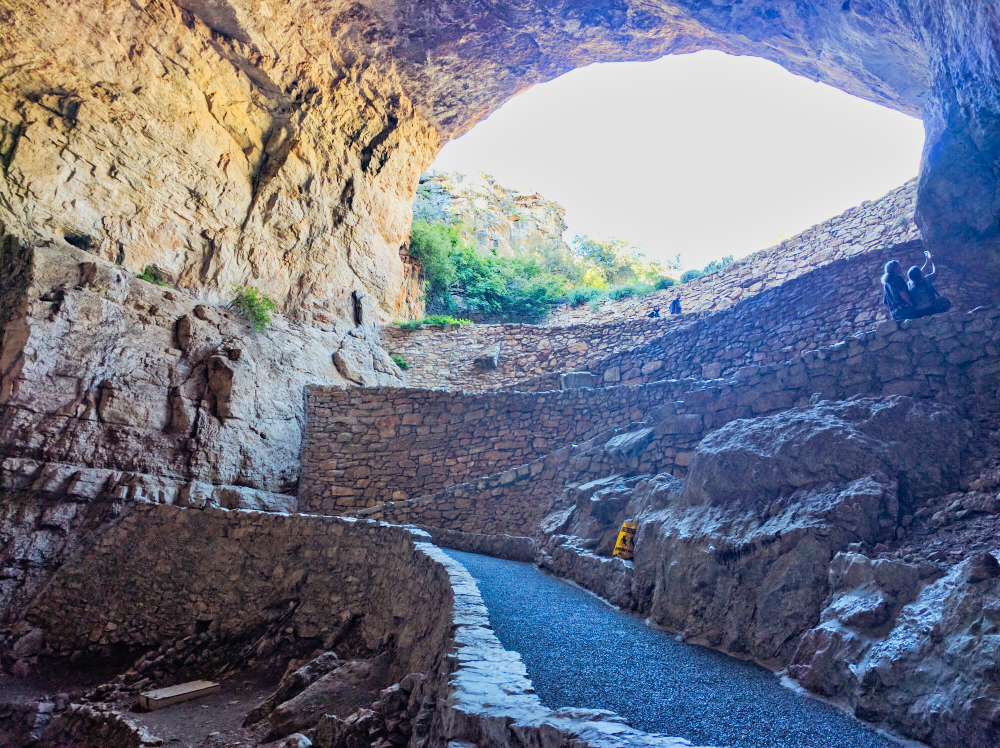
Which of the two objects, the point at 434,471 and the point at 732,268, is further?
the point at 732,268

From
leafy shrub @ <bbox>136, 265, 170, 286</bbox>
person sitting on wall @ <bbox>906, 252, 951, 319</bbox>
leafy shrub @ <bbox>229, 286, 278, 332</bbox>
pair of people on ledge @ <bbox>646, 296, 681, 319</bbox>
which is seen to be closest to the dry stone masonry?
leafy shrub @ <bbox>136, 265, 170, 286</bbox>

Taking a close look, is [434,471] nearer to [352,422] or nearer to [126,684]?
[352,422]

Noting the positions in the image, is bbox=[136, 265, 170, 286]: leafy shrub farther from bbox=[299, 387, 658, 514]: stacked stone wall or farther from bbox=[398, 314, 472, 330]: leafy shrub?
bbox=[398, 314, 472, 330]: leafy shrub

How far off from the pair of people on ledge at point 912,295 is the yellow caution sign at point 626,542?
12.3ft

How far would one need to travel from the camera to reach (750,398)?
22.5ft

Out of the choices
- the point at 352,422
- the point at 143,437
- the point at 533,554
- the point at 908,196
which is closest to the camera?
the point at 533,554

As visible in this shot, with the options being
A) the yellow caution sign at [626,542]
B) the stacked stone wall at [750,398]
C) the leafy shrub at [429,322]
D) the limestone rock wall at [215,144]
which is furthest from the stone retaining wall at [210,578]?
the leafy shrub at [429,322]

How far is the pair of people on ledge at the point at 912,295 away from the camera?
6566mm

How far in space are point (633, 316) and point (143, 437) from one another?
13703 millimetres

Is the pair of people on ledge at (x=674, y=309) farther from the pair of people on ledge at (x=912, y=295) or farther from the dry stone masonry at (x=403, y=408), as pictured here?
the pair of people on ledge at (x=912, y=295)

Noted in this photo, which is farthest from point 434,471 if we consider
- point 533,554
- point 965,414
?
point 965,414

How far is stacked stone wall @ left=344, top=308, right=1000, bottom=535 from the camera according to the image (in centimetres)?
511

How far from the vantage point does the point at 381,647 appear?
548cm

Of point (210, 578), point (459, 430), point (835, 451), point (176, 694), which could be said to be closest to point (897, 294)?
point (835, 451)
